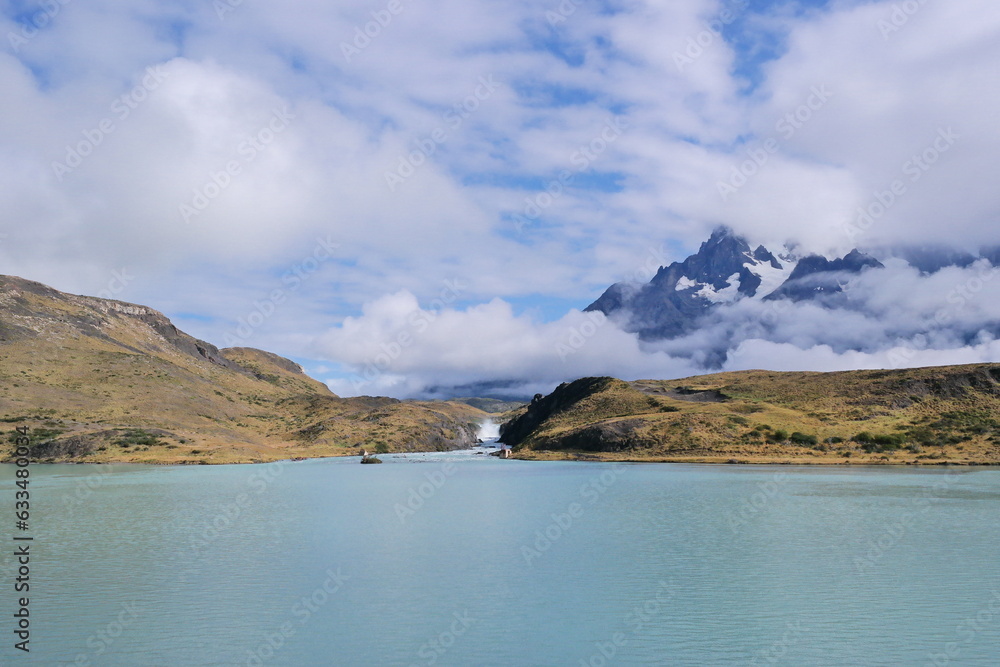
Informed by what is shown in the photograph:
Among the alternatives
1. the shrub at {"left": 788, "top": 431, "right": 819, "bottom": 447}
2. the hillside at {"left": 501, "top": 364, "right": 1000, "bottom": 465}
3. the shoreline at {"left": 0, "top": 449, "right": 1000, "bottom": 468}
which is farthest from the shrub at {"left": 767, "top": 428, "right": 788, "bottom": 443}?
the shoreline at {"left": 0, "top": 449, "right": 1000, "bottom": 468}

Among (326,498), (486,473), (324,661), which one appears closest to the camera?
(324,661)

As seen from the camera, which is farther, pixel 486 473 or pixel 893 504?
pixel 486 473

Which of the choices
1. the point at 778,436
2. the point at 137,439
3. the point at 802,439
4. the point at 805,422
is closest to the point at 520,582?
the point at 802,439

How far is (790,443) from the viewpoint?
5217 inches

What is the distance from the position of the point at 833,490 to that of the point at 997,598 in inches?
1719

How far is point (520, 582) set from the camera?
31000 millimetres

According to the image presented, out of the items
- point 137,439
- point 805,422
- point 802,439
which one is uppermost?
point 805,422

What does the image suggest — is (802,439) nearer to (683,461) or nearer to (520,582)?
(683,461)

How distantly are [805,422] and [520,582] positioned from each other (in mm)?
130187

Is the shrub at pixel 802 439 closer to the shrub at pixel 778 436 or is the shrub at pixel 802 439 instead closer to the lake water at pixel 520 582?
the shrub at pixel 778 436

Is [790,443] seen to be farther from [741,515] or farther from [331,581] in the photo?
[331,581]

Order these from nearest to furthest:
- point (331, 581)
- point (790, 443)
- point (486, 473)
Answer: point (331, 581) < point (486, 473) < point (790, 443)

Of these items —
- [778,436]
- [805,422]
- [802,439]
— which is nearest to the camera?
[802,439]

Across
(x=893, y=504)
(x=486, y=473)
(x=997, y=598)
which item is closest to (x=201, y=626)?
(x=997, y=598)
